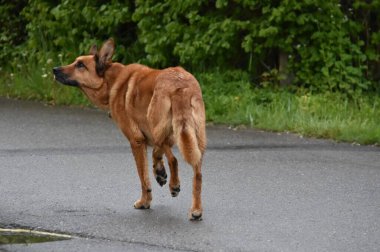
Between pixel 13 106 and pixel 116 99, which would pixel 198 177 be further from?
pixel 13 106

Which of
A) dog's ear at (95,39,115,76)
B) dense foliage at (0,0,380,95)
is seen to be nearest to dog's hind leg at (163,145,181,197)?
dog's ear at (95,39,115,76)

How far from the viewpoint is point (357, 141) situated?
11.8 meters

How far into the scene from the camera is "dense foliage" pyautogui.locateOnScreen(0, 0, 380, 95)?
44.9 feet

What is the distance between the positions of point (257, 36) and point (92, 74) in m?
5.29

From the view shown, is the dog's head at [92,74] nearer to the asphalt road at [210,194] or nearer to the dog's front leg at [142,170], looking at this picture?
the dog's front leg at [142,170]

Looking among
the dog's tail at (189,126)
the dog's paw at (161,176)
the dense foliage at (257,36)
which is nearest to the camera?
the dog's tail at (189,126)

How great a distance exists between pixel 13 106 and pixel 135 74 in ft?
21.9

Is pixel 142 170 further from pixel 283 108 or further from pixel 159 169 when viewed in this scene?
pixel 283 108

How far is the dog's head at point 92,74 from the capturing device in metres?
8.84

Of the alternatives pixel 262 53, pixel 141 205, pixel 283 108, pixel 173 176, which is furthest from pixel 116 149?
pixel 262 53

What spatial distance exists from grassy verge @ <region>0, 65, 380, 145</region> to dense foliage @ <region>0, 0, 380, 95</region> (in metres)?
0.31

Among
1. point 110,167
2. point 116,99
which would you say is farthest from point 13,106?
point 116,99

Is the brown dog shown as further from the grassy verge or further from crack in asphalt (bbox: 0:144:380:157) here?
the grassy verge

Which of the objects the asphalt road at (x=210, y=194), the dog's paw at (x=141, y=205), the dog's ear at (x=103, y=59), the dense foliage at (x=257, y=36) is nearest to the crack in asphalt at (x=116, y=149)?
the asphalt road at (x=210, y=194)
